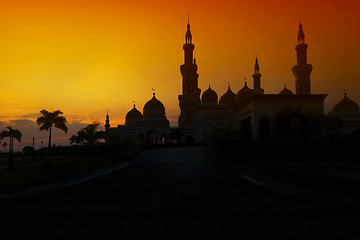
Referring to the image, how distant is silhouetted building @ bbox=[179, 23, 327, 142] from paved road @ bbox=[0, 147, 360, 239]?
41.0 feet

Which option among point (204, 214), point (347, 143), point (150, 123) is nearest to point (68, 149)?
point (150, 123)

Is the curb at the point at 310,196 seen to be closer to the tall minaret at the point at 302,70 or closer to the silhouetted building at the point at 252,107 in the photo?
the silhouetted building at the point at 252,107

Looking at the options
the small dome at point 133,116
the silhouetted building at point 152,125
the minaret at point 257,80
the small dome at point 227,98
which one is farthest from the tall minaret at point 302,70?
the small dome at point 133,116

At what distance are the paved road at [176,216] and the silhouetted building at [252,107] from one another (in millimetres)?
12490

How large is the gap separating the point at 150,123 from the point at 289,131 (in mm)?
36823

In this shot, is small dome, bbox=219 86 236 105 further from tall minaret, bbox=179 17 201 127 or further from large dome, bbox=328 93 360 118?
large dome, bbox=328 93 360 118

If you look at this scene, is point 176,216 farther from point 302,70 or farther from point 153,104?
point 153,104

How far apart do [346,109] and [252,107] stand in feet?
109

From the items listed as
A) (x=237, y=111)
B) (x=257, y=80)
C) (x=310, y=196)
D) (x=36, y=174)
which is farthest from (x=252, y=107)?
(x=257, y=80)

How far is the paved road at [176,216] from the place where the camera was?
632cm

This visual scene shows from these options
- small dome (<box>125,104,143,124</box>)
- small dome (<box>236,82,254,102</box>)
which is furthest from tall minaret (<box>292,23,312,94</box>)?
small dome (<box>125,104,143,124</box>)

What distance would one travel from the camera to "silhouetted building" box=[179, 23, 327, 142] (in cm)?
4150

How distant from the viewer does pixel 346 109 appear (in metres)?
64.9

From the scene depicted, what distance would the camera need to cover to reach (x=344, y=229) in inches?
258
